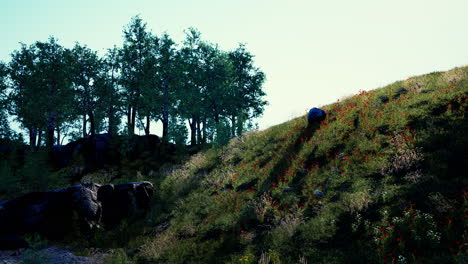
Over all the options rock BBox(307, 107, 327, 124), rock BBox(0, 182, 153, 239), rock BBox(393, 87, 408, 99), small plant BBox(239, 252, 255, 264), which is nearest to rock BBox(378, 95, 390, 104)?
rock BBox(393, 87, 408, 99)

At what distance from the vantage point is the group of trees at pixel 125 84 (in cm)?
3256

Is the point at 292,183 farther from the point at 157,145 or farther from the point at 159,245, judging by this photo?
the point at 157,145

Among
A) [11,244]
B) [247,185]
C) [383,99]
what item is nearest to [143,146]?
[247,185]

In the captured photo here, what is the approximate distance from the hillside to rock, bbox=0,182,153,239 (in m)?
1.01

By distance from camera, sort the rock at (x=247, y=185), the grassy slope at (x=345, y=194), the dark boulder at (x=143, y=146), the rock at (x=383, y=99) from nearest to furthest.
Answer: the grassy slope at (x=345, y=194), the rock at (x=247, y=185), the rock at (x=383, y=99), the dark boulder at (x=143, y=146)

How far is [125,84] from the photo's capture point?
3344cm

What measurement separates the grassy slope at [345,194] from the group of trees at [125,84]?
17.1 m

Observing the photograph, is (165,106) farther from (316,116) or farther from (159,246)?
(159,246)

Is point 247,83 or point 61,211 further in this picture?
point 247,83

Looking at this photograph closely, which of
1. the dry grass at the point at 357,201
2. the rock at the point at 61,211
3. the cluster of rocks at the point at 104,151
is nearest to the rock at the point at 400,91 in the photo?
the dry grass at the point at 357,201

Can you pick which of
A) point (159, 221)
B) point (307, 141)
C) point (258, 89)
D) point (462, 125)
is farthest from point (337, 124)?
point (258, 89)

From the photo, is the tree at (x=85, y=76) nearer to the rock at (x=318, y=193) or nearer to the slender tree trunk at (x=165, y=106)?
the slender tree trunk at (x=165, y=106)

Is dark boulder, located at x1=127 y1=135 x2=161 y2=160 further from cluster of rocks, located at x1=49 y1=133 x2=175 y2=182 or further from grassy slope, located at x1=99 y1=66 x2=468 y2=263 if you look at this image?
grassy slope, located at x1=99 y1=66 x2=468 y2=263

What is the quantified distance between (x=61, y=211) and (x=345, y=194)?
38.7 ft
